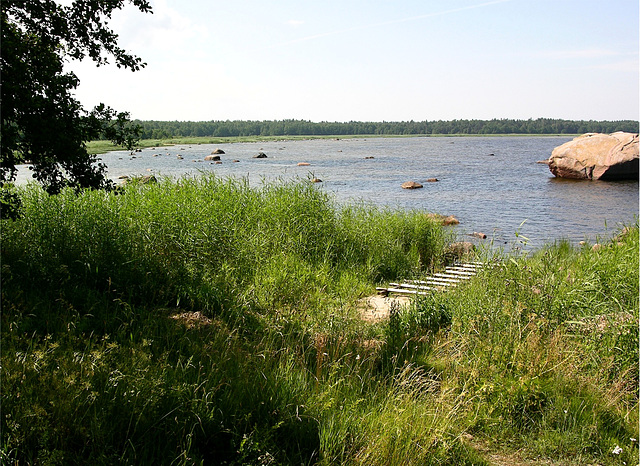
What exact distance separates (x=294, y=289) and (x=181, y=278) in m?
1.66

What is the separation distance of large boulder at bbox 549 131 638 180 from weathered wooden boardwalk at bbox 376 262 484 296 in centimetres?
2601

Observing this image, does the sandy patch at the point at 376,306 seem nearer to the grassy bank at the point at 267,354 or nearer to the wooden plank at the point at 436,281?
the grassy bank at the point at 267,354

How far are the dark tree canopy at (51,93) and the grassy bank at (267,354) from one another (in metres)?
1.23

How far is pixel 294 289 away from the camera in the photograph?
785 cm

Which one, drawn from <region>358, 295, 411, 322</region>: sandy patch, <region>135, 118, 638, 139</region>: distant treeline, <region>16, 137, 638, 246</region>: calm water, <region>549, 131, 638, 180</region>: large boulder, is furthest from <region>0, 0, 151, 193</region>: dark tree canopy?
<region>135, 118, 638, 139</region>: distant treeline

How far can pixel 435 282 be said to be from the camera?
31.6 feet

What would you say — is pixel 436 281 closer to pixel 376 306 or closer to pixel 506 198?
pixel 376 306

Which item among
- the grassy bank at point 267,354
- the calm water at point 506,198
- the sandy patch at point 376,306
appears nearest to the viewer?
the grassy bank at point 267,354

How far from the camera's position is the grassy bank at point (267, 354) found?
11.8 feet

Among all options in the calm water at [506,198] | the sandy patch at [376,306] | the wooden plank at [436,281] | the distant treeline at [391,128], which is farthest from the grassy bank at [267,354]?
the distant treeline at [391,128]

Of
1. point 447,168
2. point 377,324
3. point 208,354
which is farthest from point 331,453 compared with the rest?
point 447,168

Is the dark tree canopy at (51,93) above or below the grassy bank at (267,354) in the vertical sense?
above

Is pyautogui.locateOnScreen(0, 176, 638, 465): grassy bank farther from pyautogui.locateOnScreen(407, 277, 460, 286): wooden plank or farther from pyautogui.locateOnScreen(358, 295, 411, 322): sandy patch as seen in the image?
pyautogui.locateOnScreen(407, 277, 460, 286): wooden plank

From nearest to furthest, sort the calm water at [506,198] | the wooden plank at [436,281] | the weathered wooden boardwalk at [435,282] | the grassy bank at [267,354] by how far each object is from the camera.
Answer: the grassy bank at [267,354] < the weathered wooden boardwalk at [435,282] < the wooden plank at [436,281] < the calm water at [506,198]
